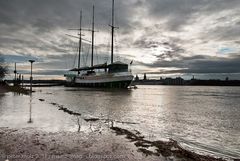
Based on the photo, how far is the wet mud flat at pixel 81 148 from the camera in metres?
6.63

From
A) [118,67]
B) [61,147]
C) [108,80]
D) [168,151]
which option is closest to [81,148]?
[61,147]

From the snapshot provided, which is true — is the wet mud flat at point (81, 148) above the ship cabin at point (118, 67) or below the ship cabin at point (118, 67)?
below

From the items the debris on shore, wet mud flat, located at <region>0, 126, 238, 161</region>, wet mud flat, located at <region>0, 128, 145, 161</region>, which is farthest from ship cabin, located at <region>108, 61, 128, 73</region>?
the debris on shore

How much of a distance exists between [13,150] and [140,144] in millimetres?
4537

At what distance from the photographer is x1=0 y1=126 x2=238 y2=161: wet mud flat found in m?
6.63

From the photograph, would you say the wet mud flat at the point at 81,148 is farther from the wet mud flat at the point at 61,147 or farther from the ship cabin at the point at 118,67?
A: the ship cabin at the point at 118,67

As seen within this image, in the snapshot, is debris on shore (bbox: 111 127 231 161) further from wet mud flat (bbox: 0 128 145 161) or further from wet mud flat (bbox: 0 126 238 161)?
wet mud flat (bbox: 0 128 145 161)

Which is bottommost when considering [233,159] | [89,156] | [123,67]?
[233,159]

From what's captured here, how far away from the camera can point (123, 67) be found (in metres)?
84.5

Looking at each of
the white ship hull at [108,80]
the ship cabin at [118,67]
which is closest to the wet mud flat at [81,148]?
the ship cabin at [118,67]

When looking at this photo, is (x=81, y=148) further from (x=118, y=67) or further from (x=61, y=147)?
(x=118, y=67)

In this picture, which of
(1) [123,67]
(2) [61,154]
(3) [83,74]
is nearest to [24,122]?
(2) [61,154]

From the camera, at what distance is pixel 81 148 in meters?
7.55

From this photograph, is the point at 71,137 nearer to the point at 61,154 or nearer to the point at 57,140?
the point at 57,140
